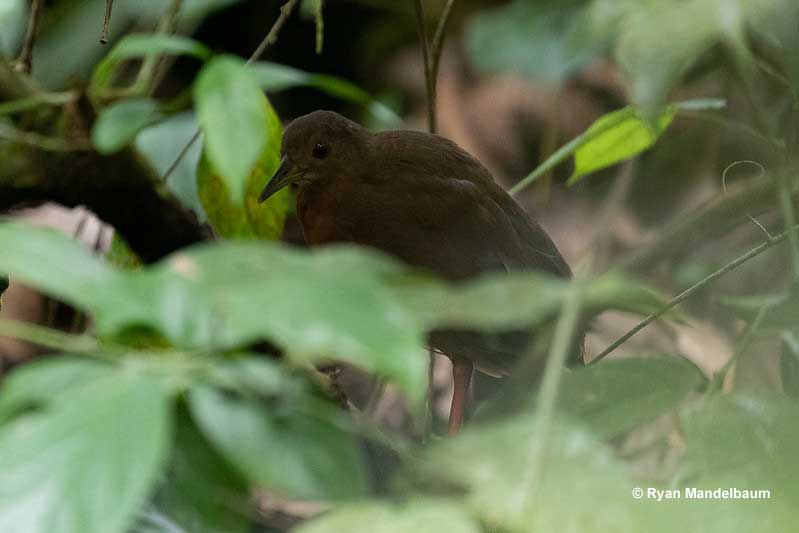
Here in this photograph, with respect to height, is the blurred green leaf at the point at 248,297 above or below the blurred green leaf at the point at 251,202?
above

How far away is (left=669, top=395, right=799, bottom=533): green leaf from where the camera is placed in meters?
0.71

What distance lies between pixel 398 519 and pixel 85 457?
18cm

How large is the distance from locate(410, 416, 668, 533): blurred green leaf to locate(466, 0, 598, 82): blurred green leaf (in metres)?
3.34

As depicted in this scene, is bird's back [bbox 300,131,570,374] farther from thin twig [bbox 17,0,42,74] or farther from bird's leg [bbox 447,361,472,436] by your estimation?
thin twig [bbox 17,0,42,74]

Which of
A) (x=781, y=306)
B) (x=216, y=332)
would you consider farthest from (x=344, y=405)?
(x=216, y=332)

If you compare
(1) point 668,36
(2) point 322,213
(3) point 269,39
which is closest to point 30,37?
(3) point 269,39

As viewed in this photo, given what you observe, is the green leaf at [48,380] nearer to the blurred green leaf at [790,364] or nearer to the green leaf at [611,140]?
the blurred green leaf at [790,364]

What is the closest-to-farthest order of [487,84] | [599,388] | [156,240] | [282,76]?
[599,388] → [282,76] → [156,240] → [487,84]

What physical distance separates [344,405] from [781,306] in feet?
3.32

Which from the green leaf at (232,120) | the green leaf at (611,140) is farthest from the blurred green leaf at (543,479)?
the green leaf at (611,140)

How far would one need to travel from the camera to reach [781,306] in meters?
0.96

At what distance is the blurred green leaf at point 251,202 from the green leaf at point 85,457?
116cm

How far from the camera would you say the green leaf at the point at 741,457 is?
2.34ft

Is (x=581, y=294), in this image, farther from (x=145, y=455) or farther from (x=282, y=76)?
(x=282, y=76)
